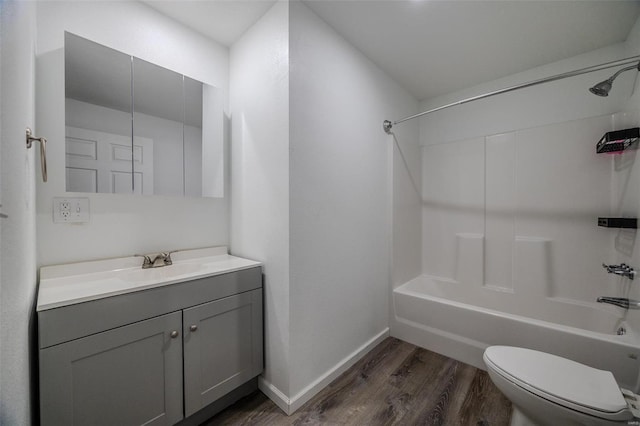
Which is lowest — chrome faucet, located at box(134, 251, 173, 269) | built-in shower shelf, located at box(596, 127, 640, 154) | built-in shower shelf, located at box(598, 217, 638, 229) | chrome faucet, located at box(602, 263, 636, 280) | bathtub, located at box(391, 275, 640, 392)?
bathtub, located at box(391, 275, 640, 392)

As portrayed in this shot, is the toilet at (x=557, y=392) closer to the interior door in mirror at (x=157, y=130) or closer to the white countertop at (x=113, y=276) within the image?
the white countertop at (x=113, y=276)

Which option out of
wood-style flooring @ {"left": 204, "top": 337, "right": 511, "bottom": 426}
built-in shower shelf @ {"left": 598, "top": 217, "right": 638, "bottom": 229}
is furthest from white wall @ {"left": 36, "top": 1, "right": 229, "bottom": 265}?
built-in shower shelf @ {"left": 598, "top": 217, "right": 638, "bottom": 229}

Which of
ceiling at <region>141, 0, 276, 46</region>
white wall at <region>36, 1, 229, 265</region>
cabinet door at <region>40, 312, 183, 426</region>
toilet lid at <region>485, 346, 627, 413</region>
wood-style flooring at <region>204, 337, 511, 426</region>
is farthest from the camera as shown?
ceiling at <region>141, 0, 276, 46</region>

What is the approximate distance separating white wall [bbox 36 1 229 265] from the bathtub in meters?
1.78

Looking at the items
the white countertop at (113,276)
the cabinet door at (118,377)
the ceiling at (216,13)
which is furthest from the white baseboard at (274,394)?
the ceiling at (216,13)

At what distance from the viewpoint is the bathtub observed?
4.65 ft

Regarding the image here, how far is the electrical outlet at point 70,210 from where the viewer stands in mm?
1202

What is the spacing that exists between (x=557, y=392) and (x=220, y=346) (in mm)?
1618

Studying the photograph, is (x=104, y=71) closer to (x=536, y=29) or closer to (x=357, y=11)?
(x=357, y=11)

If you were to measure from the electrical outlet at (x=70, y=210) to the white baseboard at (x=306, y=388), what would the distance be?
4.65 feet

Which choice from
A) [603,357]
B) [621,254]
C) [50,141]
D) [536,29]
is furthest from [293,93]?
[621,254]

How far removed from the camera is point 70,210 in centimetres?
124

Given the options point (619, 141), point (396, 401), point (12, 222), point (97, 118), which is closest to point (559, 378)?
point (396, 401)

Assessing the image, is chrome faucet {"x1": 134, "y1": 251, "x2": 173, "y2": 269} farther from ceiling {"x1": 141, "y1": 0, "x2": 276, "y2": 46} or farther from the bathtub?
the bathtub
